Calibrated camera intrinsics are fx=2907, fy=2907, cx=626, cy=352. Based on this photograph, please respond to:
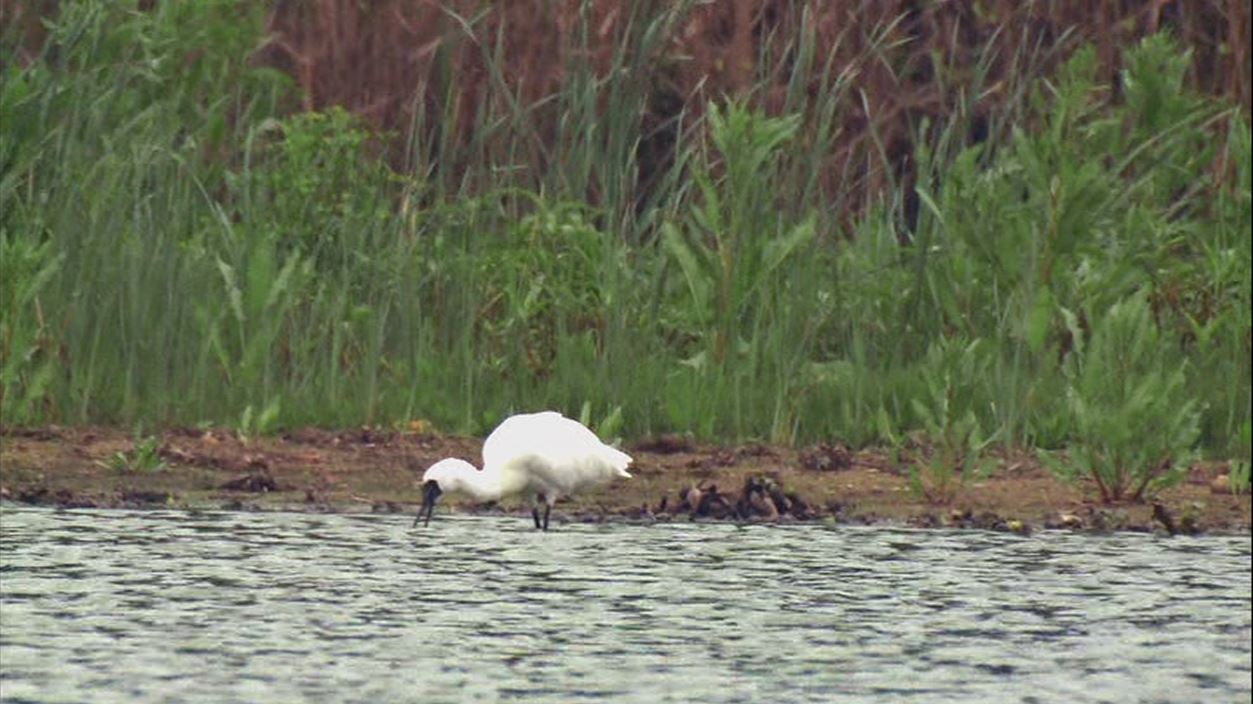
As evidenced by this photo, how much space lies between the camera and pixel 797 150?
28.9ft

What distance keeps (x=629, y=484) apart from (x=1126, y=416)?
1.34 metres

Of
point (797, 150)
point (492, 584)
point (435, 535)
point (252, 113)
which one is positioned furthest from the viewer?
point (252, 113)

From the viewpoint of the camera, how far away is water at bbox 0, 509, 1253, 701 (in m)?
4.91

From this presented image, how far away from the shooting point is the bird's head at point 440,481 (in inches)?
275

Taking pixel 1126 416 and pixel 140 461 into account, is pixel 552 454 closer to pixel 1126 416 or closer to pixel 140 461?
pixel 140 461

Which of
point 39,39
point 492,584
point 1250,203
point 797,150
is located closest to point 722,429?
point 797,150

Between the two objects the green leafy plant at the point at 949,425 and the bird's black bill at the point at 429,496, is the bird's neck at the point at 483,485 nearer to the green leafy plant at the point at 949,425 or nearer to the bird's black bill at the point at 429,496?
the bird's black bill at the point at 429,496

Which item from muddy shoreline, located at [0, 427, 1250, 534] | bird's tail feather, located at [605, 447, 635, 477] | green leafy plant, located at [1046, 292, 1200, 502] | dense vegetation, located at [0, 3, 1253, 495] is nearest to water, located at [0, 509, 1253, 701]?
muddy shoreline, located at [0, 427, 1250, 534]

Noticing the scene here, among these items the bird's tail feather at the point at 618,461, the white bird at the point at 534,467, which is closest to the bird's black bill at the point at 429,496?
the white bird at the point at 534,467

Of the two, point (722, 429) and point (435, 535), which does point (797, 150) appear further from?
point (435, 535)

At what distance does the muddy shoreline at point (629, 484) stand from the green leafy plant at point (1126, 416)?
0.26 ft

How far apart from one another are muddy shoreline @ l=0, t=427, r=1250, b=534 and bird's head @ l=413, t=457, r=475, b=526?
9.7 inches

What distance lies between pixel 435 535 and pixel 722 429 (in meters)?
1.53

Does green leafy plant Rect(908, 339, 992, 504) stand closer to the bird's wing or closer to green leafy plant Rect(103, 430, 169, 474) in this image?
the bird's wing
